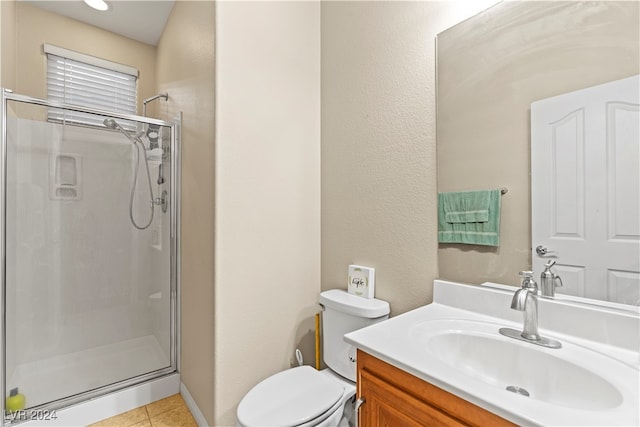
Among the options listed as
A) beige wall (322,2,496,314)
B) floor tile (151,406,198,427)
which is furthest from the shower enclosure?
beige wall (322,2,496,314)

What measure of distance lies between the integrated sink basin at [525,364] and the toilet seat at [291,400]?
54 cm

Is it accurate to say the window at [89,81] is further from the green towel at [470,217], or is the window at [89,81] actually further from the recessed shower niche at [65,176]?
A: the green towel at [470,217]

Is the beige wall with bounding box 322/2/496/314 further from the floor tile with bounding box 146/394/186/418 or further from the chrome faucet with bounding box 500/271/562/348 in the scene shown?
the floor tile with bounding box 146/394/186/418

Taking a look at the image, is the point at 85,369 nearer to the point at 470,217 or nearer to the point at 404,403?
the point at 404,403

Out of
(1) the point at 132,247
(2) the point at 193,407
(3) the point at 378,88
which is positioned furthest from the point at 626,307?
(1) the point at 132,247

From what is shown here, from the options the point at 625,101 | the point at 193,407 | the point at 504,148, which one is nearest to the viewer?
the point at 625,101

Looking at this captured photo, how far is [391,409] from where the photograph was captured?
0.83m

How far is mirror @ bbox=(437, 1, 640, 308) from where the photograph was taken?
0.87 m

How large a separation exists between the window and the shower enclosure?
729 millimetres

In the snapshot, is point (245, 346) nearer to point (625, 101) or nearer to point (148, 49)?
point (625, 101)

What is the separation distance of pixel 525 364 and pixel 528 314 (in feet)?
0.47

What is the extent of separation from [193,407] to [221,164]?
138cm

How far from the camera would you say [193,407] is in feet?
5.59

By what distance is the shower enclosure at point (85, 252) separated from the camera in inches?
68.6
